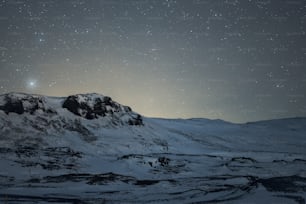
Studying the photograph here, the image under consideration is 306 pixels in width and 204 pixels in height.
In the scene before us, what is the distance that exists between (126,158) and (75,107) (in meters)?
56.3

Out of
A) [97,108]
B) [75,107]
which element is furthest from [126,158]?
[97,108]

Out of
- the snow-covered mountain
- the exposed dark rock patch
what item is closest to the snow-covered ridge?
the exposed dark rock patch

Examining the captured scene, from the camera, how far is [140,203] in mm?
33812

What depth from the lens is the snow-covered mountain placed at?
131ft

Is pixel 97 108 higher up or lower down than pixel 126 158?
higher up

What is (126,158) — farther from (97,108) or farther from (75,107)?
(97,108)

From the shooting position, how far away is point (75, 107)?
133750 mm

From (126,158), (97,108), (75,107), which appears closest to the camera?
(126,158)

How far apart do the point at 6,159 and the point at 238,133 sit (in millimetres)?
107185

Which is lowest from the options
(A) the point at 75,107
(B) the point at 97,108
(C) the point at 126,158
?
(C) the point at 126,158

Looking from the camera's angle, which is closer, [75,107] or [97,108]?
[75,107]

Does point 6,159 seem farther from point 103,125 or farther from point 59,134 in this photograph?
point 103,125

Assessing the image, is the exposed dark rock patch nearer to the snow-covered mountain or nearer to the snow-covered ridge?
the snow-covered ridge

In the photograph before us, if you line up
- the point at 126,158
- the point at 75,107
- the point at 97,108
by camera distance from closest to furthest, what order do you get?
the point at 126,158, the point at 75,107, the point at 97,108
